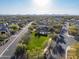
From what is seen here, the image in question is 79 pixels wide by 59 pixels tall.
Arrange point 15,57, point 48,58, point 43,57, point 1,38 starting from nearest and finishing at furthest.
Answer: point 48,58, point 43,57, point 15,57, point 1,38

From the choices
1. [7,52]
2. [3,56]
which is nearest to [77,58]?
[3,56]

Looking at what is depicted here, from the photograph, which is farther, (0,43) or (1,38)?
(1,38)

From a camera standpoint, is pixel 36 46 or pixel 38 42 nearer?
pixel 36 46

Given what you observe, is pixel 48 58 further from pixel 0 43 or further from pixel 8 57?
pixel 0 43

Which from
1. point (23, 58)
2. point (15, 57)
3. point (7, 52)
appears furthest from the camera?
point (7, 52)

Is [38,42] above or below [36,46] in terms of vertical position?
below

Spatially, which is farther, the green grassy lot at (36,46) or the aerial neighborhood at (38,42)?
the green grassy lot at (36,46)

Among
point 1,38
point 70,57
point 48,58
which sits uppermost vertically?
point 70,57

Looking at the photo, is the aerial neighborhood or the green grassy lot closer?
the aerial neighborhood

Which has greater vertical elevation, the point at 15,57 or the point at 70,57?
the point at 70,57
